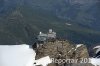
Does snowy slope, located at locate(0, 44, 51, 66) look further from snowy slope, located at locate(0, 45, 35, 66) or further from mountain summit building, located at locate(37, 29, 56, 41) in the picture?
mountain summit building, located at locate(37, 29, 56, 41)

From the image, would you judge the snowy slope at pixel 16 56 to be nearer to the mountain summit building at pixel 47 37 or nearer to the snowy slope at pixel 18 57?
the snowy slope at pixel 18 57

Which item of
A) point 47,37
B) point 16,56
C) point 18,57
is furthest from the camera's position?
point 47,37

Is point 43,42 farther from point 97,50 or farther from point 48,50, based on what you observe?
point 97,50

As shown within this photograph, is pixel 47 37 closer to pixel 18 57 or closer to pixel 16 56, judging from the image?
pixel 16 56

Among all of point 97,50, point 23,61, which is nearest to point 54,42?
point 23,61

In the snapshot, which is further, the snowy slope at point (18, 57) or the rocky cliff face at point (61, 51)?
the rocky cliff face at point (61, 51)

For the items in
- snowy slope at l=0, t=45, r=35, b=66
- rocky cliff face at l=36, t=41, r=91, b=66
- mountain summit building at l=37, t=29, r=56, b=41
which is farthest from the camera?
mountain summit building at l=37, t=29, r=56, b=41

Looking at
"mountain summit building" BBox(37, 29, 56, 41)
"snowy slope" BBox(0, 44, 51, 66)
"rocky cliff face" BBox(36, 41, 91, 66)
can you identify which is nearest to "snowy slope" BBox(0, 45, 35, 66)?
"snowy slope" BBox(0, 44, 51, 66)

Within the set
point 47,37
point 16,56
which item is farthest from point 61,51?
point 16,56

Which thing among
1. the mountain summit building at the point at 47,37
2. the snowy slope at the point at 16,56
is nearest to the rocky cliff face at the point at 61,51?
the snowy slope at the point at 16,56

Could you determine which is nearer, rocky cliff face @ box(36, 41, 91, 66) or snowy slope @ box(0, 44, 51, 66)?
snowy slope @ box(0, 44, 51, 66)

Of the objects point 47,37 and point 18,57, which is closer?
point 18,57

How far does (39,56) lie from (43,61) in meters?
1.04

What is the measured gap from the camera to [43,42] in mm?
43375
